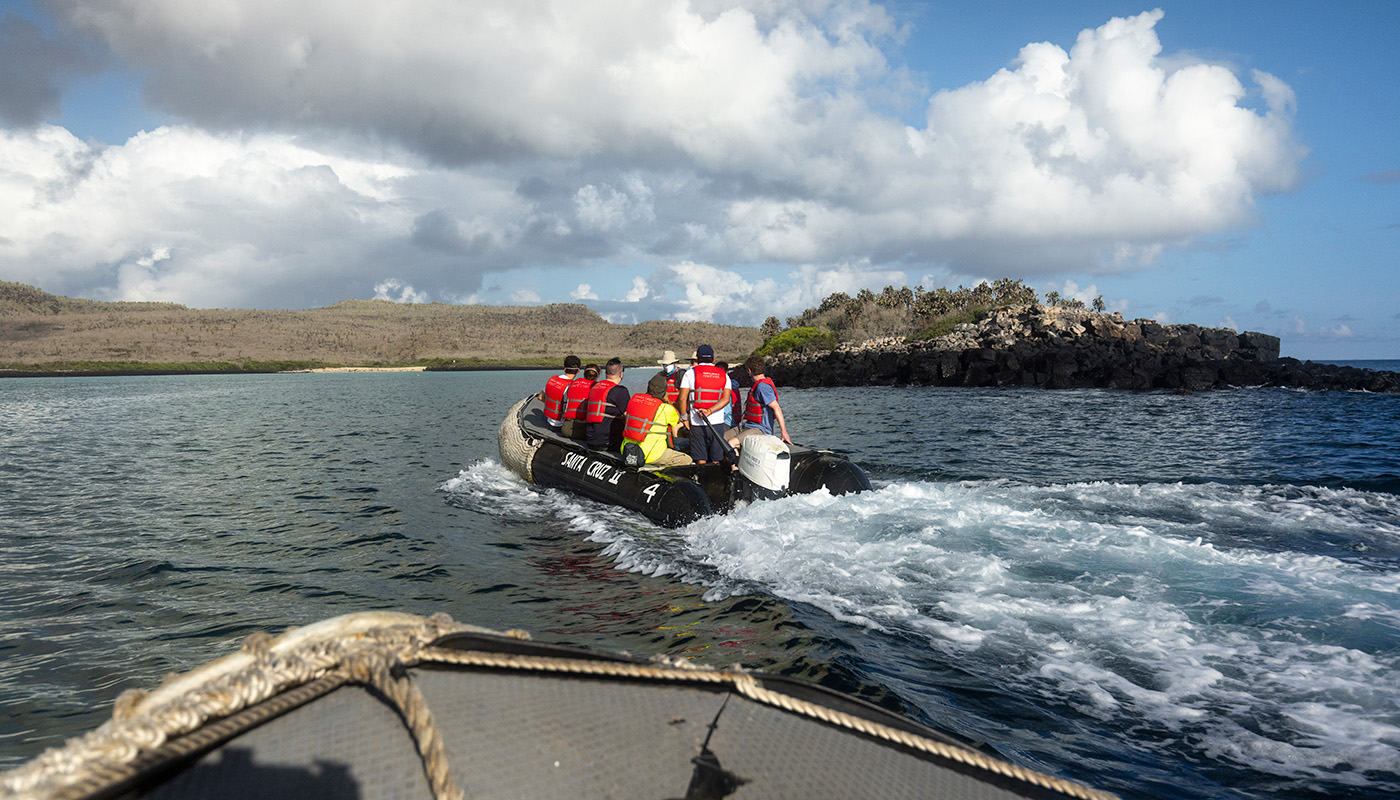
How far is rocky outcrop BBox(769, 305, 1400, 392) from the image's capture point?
41.7 m

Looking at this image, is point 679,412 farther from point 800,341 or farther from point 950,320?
point 800,341

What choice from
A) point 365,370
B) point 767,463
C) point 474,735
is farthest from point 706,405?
point 365,370

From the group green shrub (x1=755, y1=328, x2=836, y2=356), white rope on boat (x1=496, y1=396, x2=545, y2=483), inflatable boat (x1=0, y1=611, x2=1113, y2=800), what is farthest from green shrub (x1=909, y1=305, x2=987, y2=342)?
inflatable boat (x1=0, y1=611, x2=1113, y2=800)

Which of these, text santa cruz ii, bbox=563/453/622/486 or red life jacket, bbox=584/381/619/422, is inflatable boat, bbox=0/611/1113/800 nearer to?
text santa cruz ii, bbox=563/453/622/486

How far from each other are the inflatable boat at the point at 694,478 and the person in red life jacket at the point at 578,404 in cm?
49

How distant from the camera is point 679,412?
35.6ft

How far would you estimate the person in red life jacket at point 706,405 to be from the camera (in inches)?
404

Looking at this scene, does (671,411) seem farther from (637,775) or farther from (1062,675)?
(637,775)

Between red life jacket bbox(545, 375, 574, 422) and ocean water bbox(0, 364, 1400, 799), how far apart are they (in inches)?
63.4

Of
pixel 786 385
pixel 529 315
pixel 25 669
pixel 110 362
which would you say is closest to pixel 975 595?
pixel 25 669

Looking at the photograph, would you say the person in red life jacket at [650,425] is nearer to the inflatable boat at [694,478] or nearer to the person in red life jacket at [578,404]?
the inflatable boat at [694,478]

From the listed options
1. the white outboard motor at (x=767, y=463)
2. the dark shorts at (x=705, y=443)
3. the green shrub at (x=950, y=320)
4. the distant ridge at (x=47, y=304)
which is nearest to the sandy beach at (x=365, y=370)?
the distant ridge at (x=47, y=304)

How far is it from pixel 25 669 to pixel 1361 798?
8.64 m

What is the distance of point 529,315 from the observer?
184875mm
